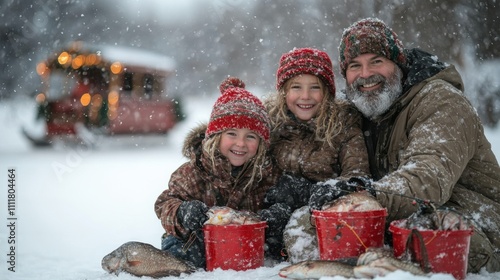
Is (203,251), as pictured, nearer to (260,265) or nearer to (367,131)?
(260,265)

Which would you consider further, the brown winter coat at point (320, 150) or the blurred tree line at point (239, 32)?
the blurred tree line at point (239, 32)

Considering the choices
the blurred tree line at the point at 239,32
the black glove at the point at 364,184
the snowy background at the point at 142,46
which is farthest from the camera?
the blurred tree line at the point at 239,32

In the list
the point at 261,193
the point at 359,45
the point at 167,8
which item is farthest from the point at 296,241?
the point at 167,8

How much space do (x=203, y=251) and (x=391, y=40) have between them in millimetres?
1991

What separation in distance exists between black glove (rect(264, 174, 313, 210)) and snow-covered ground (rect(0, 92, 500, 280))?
452 mm

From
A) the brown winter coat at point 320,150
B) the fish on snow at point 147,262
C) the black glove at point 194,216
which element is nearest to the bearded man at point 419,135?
the brown winter coat at point 320,150

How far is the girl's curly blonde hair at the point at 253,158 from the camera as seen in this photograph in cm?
371

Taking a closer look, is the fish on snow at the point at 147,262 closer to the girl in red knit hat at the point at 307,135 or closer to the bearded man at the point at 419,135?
the girl in red knit hat at the point at 307,135

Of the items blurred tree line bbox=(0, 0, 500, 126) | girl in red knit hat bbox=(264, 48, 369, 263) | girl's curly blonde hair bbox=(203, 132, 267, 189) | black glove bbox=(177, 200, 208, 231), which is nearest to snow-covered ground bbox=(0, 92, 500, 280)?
black glove bbox=(177, 200, 208, 231)

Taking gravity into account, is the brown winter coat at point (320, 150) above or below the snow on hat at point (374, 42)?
below

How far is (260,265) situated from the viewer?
326cm

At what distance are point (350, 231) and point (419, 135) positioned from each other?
827mm

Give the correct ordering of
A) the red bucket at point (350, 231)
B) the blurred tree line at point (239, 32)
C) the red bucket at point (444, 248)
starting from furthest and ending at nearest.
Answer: the blurred tree line at point (239, 32) → the red bucket at point (350, 231) → the red bucket at point (444, 248)

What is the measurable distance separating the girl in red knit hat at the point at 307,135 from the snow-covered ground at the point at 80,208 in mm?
534
